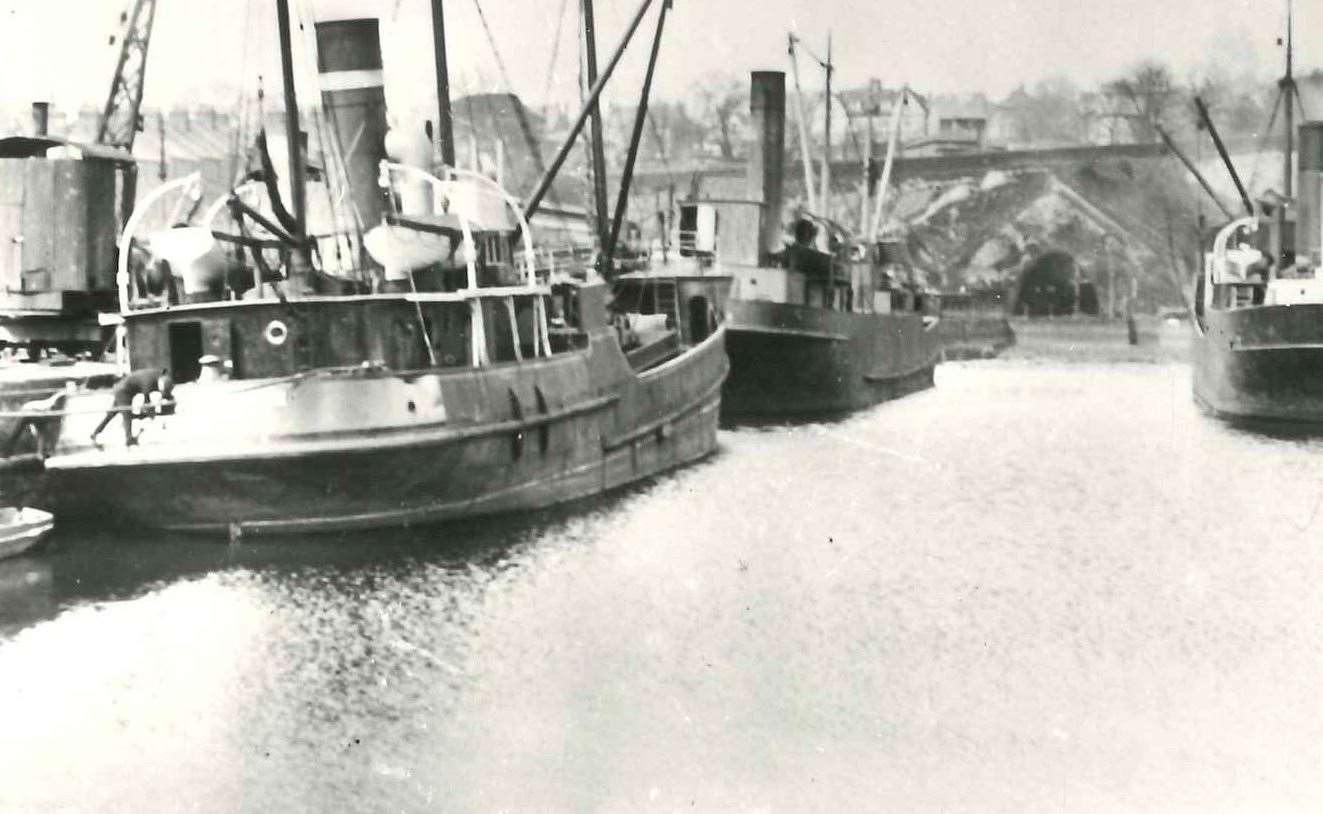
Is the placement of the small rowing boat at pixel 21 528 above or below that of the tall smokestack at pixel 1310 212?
below

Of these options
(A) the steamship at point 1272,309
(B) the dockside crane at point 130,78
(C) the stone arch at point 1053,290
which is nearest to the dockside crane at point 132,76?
(B) the dockside crane at point 130,78

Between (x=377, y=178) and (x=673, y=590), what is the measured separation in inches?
269

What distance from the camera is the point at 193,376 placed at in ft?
57.3

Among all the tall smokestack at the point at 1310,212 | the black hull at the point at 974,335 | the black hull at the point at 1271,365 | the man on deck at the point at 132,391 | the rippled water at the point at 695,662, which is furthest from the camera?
the black hull at the point at 974,335

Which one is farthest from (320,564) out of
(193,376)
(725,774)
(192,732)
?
(725,774)

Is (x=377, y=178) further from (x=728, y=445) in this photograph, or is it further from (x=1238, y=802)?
(x=1238, y=802)

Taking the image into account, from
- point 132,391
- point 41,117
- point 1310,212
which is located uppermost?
point 41,117

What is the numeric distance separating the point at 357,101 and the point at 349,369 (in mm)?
4365

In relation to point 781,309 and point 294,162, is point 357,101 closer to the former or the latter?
point 294,162

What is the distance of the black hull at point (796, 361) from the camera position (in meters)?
32.6

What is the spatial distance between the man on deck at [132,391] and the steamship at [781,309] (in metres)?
15.8

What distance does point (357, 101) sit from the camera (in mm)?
19062

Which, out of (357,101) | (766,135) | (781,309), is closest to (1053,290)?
(766,135)

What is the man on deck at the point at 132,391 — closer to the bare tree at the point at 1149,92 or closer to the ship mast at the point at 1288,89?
the ship mast at the point at 1288,89
